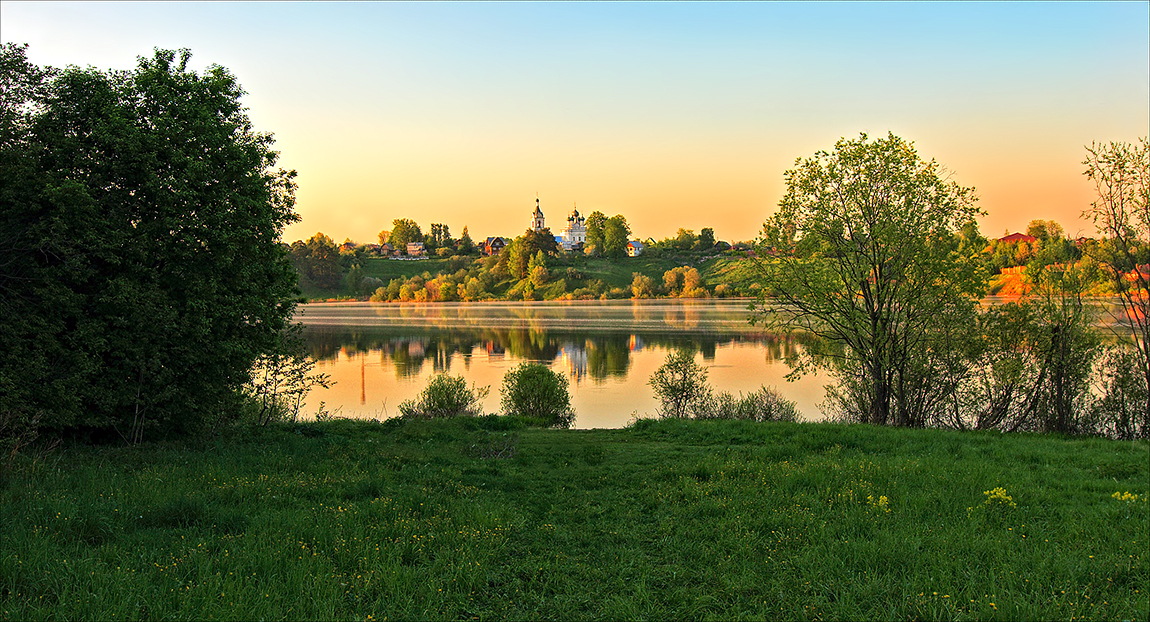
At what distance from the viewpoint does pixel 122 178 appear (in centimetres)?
1178

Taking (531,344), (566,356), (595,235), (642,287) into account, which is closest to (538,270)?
(642,287)

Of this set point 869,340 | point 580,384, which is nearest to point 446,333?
point 580,384

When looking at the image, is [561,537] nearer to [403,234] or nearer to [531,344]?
[531,344]

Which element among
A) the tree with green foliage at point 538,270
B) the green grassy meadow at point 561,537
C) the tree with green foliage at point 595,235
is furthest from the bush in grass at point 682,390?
the tree with green foliage at point 595,235

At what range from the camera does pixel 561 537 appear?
7633 mm

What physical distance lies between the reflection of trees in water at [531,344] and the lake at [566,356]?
0.28 ft

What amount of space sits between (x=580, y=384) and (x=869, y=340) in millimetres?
16823

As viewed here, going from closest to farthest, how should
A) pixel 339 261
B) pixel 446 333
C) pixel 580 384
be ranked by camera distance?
1. pixel 580 384
2. pixel 446 333
3. pixel 339 261

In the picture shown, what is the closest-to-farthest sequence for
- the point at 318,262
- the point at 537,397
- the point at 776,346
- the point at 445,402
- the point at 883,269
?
the point at 883,269 < the point at 445,402 < the point at 537,397 < the point at 776,346 < the point at 318,262

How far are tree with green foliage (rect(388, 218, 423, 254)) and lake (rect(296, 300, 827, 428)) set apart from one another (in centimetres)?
11640

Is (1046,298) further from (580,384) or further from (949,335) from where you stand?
(580,384)

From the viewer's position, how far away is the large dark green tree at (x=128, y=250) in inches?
414

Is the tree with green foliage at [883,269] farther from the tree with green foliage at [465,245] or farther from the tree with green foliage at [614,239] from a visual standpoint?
the tree with green foliage at [465,245]

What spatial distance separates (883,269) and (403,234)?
614ft
